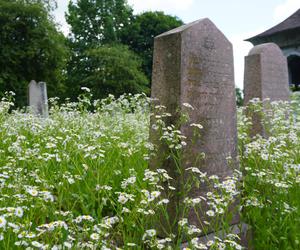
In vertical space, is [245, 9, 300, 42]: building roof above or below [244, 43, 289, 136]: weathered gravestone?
above

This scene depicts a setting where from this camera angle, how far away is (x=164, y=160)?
3770 mm

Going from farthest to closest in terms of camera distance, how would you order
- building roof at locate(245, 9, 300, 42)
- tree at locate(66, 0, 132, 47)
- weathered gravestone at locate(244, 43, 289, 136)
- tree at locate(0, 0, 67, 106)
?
tree at locate(66, 0, 132, 47), tree at locate(0, 0, 67, 106), building roof at locate(245, 9, 300, 42), weathered gravestone at locate(244, 43, 289, 136)

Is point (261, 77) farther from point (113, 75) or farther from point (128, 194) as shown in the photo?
point (113, 75)

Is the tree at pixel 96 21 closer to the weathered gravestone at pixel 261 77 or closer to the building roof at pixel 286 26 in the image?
the building roof at pixel 286 26

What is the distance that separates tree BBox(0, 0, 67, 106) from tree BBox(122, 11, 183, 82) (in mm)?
10768

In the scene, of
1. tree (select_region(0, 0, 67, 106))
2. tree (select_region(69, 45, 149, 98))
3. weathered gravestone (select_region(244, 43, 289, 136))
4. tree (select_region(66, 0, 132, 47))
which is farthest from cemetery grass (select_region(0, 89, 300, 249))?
tree (select_region(66, 0, 132, 47))

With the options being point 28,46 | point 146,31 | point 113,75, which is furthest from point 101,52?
point 146,31

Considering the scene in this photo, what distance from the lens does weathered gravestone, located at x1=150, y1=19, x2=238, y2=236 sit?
148 inches

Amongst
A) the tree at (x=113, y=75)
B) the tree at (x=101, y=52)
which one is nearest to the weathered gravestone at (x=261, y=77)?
the tree at (x=113, y=75)

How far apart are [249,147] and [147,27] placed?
114ft

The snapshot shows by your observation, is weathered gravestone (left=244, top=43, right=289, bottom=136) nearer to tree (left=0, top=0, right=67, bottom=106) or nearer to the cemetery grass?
the cemetery grass

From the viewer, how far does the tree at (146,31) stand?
3734cm

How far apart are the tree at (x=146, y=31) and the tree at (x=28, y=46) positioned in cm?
1077

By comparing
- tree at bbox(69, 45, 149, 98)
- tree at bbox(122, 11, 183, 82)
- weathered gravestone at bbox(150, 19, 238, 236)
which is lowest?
weathered gravestone at bbox(150, 19, 238, 236)
